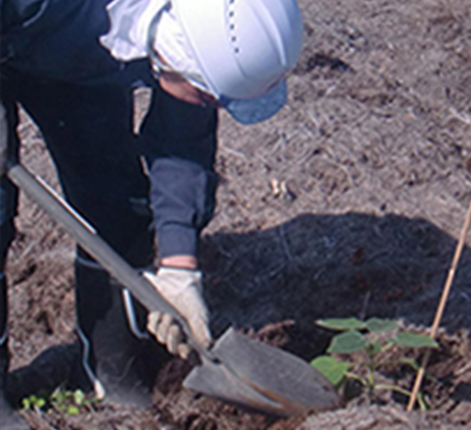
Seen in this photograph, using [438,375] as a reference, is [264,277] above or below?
above

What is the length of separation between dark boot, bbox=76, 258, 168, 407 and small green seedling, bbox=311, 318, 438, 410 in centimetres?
53

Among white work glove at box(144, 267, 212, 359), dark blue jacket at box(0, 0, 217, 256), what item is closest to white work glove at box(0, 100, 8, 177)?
dark blue jacket at box(0, 0, 217, 256)

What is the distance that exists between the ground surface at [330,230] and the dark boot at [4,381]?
45mm

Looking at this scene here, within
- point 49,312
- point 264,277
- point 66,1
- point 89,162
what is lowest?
point 264,277

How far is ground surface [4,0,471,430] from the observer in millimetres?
2260

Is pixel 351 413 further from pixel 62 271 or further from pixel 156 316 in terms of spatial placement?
pixel 62 271

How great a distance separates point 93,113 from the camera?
2.17m

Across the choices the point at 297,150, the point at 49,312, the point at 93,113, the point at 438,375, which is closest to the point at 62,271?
the point at 49,312

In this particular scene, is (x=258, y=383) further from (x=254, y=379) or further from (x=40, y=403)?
(x=40, y=403)

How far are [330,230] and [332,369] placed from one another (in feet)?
2.63

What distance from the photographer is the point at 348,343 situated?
6.45 feet

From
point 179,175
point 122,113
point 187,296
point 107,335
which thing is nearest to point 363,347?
point 187,296

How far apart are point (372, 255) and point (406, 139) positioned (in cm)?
62

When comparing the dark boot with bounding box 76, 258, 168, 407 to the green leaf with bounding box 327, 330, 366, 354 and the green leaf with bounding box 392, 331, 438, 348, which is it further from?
the green leaf with bounding box 392, 331, 438, 348
